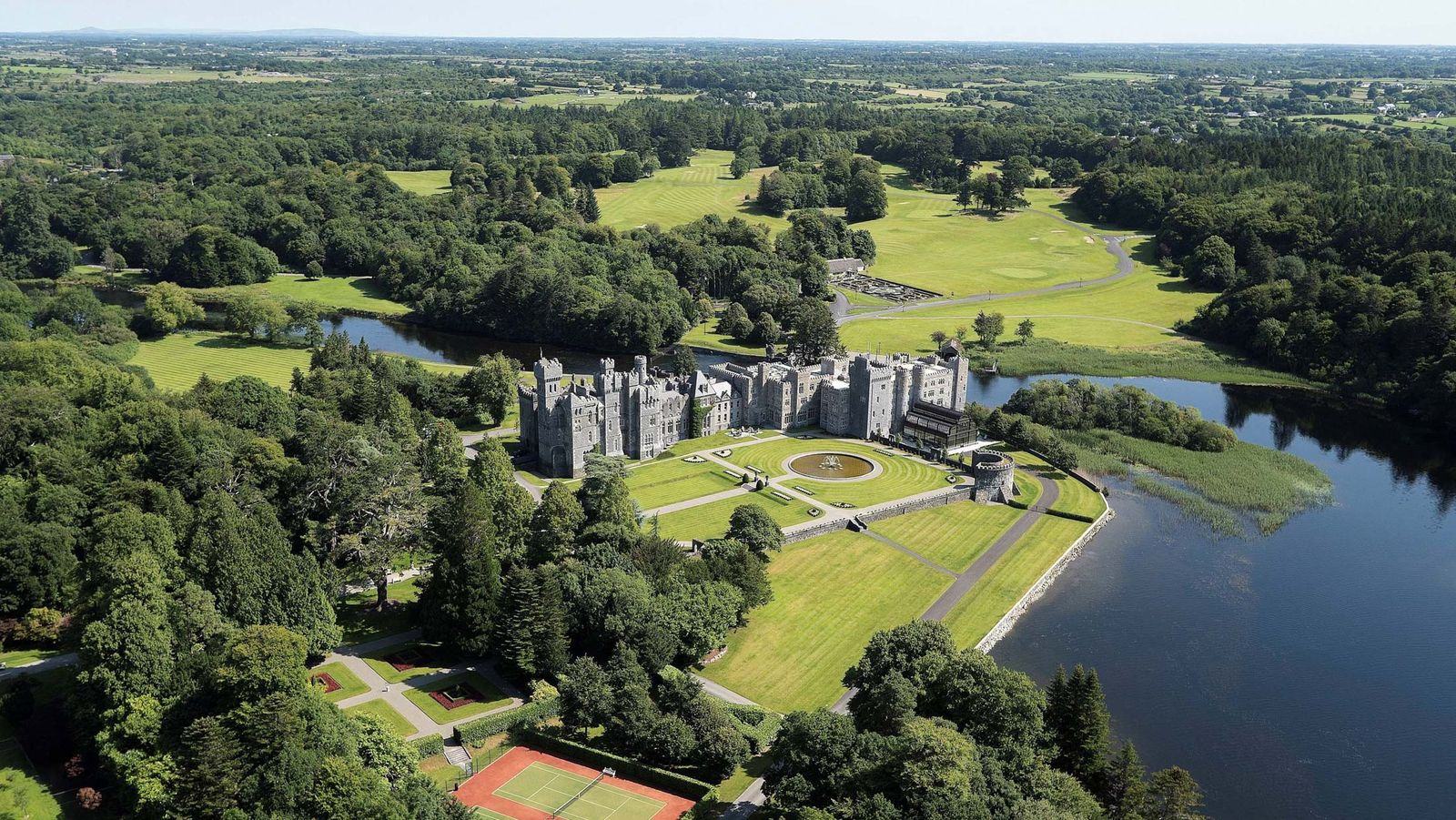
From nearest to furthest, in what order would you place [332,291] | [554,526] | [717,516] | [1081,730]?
[1081,730]
[554,526]
[717,516]
[332,291]

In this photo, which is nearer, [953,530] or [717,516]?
[953,530]

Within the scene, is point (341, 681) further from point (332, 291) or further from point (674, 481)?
point (332, 291)

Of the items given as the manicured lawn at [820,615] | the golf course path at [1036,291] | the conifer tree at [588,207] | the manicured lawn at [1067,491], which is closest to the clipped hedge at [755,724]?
the manicured lawn at [820,615]

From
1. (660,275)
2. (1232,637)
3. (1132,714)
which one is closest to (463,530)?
(1132,714)

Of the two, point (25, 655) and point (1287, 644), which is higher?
point (25, 655)

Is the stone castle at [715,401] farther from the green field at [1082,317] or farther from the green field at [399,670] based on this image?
the green field at [399,670]

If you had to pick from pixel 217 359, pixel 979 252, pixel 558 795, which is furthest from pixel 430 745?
pixel 979 252
